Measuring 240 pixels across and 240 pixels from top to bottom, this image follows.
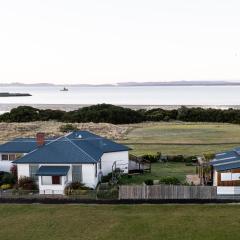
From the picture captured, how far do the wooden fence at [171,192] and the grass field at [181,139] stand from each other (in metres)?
23.4

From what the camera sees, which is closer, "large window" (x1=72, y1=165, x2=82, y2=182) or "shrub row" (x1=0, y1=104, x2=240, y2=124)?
"large window" (x1=72, y1=165, x2=82, y2=182)

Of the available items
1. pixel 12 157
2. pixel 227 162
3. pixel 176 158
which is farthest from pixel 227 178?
pixel 12 157

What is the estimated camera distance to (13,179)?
39.0 m

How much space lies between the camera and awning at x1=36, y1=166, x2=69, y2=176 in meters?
35.1

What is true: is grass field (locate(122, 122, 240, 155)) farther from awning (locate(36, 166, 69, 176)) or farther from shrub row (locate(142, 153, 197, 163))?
awning (locate(36, 166, 69, 176))

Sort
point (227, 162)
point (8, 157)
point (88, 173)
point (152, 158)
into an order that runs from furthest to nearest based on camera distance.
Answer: point (152, 158), point (8, 157), point (88, 173), point (227, 162)

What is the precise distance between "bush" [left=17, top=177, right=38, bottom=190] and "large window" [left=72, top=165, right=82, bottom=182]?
3.05 metres

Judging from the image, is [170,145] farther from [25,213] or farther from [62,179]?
[25,213]

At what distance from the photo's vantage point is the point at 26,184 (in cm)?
3628

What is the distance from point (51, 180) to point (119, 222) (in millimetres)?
9209

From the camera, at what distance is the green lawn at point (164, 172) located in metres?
40.8

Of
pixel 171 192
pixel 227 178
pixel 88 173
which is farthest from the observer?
pixel 88 173

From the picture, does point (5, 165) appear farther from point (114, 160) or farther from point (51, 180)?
point (114, 160)

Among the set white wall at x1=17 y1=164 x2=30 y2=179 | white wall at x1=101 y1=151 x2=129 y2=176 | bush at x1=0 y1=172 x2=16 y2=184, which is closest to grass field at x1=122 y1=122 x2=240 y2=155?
white wall at x1=101 y1=151 x2=129 y2=176
